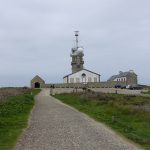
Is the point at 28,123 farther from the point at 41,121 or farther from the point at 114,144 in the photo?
the point at 114,144

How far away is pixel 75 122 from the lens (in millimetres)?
25375

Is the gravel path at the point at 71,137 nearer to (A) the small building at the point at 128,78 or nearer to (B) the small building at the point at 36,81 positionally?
(B) the small building at the point at 36,81

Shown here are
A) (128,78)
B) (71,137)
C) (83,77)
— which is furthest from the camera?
(128,78)

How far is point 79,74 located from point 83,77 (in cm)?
137

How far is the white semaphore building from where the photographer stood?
136 metres

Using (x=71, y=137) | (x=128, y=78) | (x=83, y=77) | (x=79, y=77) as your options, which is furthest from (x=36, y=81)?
(x=71, y=137)

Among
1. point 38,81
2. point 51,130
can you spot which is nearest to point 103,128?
point 51,130

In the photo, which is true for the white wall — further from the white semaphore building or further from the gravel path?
the gravel path

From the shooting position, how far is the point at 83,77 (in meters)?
136

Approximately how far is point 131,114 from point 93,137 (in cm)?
1078

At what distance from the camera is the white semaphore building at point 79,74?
447 feet

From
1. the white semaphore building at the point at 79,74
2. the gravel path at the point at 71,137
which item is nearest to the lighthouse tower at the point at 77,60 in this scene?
the white semaphore building at the point at 79,74

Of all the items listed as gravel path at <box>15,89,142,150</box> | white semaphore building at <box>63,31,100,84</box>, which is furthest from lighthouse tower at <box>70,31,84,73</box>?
gravel path at <box>15,89,142,150</box>

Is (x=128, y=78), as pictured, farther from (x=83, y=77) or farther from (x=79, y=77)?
(x=79, y=77)
